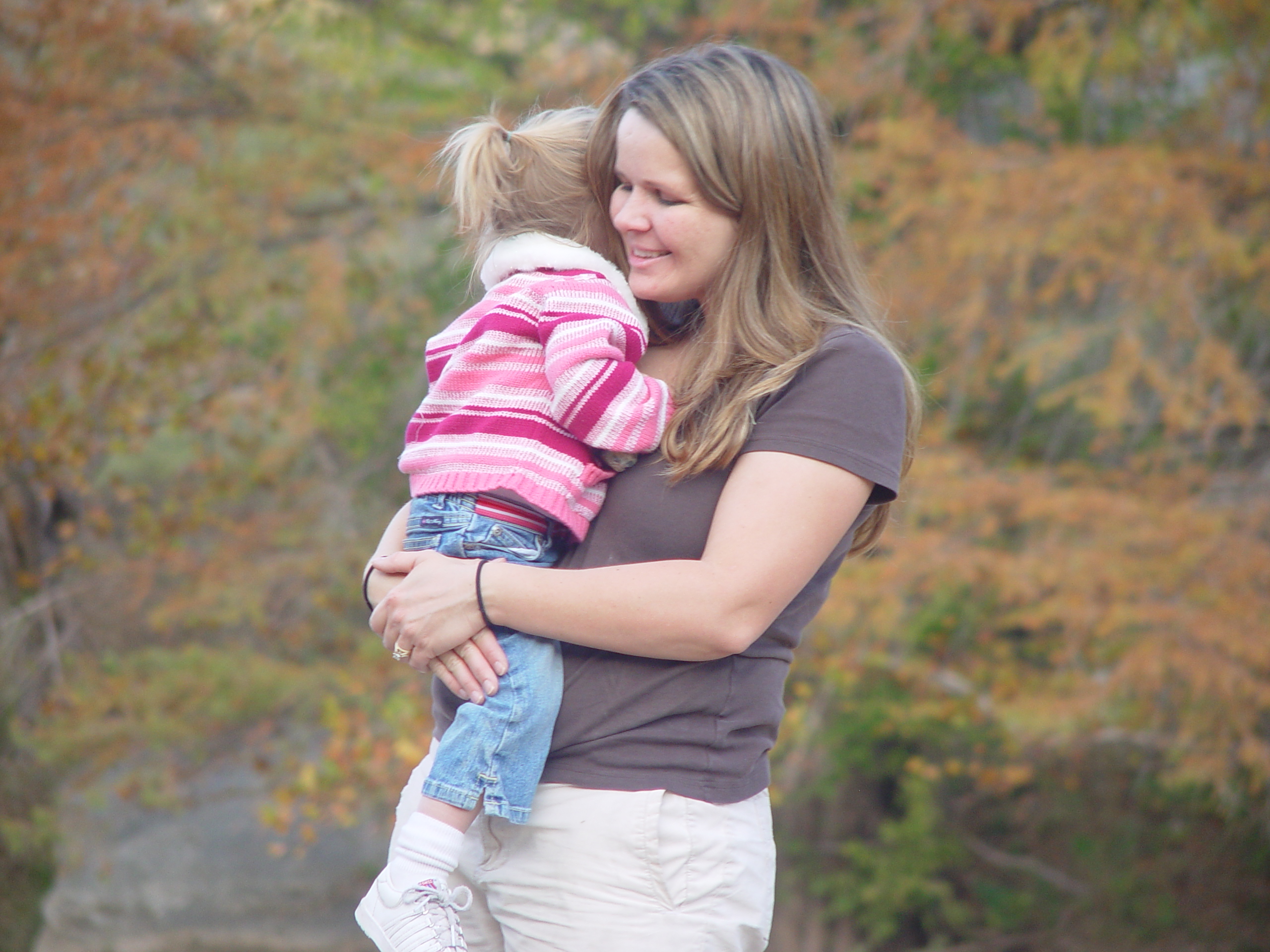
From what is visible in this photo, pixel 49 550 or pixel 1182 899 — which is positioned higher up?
pixel 49 550

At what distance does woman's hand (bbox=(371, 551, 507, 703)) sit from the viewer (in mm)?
1373

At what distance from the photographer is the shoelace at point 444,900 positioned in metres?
1.34

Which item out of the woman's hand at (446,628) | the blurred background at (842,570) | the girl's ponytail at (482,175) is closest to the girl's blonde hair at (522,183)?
the girl's ponytail at (482,175)

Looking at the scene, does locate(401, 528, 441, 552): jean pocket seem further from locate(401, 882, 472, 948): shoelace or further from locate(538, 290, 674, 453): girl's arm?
locate(401, 882, 472, 948): shoelace

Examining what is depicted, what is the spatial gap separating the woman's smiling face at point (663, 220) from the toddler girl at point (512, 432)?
0.07 meters

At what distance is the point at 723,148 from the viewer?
1409 mm

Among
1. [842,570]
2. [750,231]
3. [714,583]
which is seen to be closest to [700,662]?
[714,583]

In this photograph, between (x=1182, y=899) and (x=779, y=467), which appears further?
(x=1182, y=899)

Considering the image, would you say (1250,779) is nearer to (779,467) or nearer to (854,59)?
(854,59)

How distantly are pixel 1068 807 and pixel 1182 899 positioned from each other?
0.63 m

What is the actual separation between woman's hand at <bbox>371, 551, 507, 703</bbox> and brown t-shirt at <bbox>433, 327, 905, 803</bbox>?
0.11 m

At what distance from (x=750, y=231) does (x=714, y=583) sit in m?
0.48

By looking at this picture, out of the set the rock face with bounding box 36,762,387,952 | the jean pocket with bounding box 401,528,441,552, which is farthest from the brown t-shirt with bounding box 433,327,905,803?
the rock face with bounding box 36,762,387,952

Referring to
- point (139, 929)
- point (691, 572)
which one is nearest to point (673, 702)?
point (691, 572)
